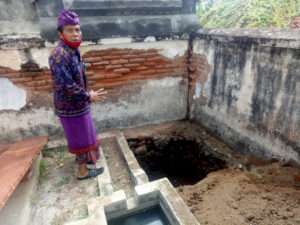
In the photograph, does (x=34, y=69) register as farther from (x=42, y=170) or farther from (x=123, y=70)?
(x=42, y=170)

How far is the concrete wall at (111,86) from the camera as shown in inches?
151

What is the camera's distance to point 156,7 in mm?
4438

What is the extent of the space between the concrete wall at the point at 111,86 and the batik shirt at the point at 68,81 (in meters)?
1.33

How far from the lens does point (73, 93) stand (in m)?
2.70

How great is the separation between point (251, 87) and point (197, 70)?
4.96 ft

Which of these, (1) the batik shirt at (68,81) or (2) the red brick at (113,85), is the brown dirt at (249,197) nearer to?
(1) the batik shirt at (68,81)

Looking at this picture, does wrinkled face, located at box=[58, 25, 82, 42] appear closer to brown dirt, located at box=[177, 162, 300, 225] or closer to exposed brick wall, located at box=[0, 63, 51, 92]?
exposed brick wall, located at box=[0, 63, 51, 92]

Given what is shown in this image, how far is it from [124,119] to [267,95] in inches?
110

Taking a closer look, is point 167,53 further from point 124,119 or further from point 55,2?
point 55,2

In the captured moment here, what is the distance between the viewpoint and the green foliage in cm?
537

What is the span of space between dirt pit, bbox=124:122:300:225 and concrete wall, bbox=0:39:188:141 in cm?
48

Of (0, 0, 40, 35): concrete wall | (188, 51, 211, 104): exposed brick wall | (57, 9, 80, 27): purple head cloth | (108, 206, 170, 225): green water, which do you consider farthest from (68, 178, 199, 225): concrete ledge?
(0, 0, 40, 35): concrete wall

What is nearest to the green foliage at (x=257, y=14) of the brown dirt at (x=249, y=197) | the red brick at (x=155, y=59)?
the red brick at (x=155, y=59)

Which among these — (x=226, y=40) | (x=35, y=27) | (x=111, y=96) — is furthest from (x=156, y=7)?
(x=35, y=27)
